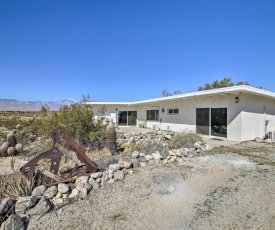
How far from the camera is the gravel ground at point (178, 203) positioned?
2.86 m

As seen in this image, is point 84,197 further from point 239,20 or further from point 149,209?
point 239,20

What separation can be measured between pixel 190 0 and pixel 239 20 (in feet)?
11.1

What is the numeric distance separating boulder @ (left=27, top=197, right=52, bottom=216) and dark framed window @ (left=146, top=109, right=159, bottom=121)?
1399cm

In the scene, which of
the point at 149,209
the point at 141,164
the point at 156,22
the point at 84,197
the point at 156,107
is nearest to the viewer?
the point at 149,209

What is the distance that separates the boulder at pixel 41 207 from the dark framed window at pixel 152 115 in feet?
45.9

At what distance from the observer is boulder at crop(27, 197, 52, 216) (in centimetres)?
Result: 323

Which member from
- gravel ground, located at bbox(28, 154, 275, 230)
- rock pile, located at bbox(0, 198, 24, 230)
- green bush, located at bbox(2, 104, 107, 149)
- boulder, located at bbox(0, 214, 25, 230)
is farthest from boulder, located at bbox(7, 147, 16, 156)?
boulder, located at bbox(0, 214, 25, 230)

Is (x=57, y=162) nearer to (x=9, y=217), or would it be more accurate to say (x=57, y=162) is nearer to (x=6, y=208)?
(x=6, y=208)

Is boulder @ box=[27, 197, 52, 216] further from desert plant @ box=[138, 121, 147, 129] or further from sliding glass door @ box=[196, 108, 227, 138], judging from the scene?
desert plant @ box=[138, 121, 147, 129]

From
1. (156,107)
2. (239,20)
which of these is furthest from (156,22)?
(156,107)

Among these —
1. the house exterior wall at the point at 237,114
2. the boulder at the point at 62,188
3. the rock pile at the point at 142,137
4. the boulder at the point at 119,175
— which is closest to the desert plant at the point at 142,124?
the house exterior wall at the point at 237,114

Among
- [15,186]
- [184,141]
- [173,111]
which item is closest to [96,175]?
[15,186]

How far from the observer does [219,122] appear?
34.5ft

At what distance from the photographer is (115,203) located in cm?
356
